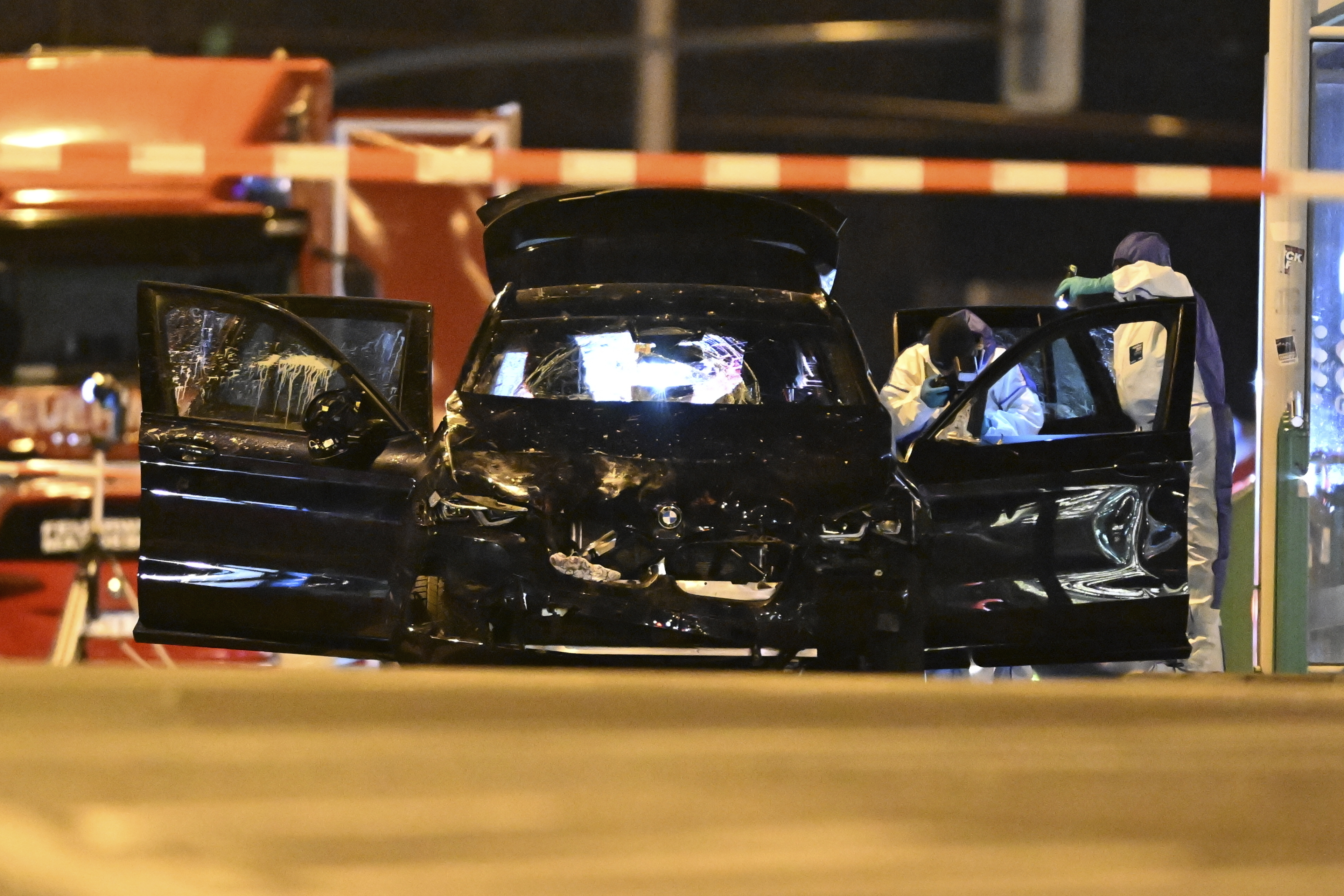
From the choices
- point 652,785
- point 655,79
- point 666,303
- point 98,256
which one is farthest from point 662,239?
point 655,79

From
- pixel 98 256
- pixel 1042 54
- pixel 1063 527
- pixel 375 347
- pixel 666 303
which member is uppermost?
pixel 1042 54

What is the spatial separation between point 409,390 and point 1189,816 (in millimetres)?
4375

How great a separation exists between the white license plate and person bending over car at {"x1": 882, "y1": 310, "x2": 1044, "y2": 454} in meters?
3.53

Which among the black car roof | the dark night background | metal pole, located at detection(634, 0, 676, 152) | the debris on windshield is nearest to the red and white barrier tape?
the black car roof

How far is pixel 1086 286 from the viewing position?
688 cm

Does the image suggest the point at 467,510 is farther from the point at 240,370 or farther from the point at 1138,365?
the point at 1138,365

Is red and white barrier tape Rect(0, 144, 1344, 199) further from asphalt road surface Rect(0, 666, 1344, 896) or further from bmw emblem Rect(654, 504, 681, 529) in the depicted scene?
asphalt road surface Rect(0, 666, 1344, 896)

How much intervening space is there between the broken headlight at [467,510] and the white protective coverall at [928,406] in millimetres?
1334

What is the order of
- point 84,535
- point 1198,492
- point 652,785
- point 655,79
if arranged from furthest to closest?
point 655,79 < point 84,535 < point 1198,492 < point 652,785

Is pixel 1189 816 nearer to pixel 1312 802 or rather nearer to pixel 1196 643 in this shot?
pixel 1312 802

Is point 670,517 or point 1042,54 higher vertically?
point 1042,54

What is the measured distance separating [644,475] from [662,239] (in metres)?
1.50

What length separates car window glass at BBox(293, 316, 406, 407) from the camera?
236 inches

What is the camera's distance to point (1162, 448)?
5125mm
